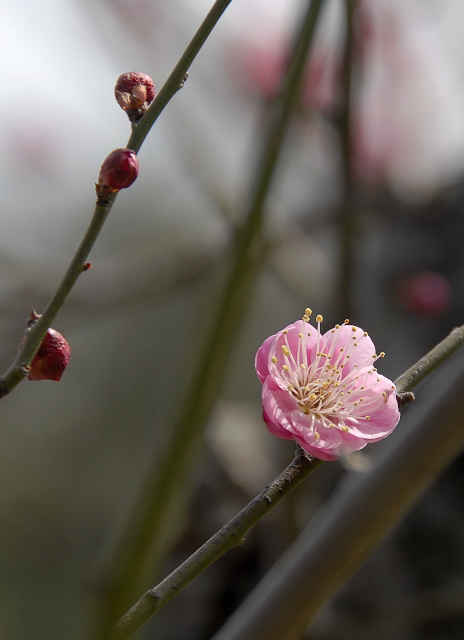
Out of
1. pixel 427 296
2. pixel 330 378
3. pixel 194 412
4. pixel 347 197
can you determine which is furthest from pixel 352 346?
pixel 427 296

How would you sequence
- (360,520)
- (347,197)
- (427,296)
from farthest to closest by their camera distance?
(427,296) → (347,197) → (360,520)

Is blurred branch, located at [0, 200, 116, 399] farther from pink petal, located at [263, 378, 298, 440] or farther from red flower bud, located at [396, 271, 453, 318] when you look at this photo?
red flower bud, located at [396, 271, 453, 318]

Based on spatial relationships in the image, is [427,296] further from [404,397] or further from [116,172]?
[116,172]

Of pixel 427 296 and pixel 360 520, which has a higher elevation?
pixel 427 296

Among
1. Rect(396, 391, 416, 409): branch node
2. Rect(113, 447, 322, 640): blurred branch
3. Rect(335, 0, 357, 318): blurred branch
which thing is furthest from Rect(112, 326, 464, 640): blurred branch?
Rect(335, 0, 357, 318): blurred branch

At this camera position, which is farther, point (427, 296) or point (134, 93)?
point (427, 296)

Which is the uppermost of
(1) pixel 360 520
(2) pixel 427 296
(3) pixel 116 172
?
(3) pixel 116 172
